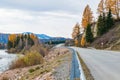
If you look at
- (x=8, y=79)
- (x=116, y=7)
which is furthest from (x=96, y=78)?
(x=116, y=7)

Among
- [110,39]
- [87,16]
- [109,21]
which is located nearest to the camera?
[110,39]

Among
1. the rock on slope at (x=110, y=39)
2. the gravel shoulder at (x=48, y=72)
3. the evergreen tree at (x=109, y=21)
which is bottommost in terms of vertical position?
the gravel shoulder at (x=48, y=72)

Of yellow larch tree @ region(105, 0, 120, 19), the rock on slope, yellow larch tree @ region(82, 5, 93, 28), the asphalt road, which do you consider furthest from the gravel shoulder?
yellow larch tree @ region(82, 5, 93, 28)

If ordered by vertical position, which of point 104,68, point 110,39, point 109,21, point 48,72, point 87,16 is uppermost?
point 87,16

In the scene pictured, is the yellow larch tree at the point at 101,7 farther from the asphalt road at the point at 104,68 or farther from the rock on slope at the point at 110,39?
the asphalt road at the point at 104,68

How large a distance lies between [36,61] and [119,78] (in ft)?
94.1

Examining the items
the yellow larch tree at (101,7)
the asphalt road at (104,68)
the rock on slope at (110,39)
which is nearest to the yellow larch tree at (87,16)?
the yellow larch tree at (101,7)

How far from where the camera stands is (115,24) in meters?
93.2

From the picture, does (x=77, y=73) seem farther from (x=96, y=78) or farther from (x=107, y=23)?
(x=107, y=23)

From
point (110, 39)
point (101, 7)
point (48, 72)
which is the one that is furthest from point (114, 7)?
point (48, 72)

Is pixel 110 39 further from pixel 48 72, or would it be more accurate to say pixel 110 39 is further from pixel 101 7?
pixel 48 72

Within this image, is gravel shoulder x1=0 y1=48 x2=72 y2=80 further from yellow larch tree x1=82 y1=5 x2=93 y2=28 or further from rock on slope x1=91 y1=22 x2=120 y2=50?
yellow larch tree x1=82 y1=5 x2=93 y2=28

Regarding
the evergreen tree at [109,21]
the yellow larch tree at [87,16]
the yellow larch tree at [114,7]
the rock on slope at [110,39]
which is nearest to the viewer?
the rock on slope at [110,39]

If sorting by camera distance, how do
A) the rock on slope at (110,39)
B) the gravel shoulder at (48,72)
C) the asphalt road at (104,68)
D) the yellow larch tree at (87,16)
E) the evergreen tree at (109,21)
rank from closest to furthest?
the asphalt road at (104,68), the gravel shoulder at (48,72), the rock on slope at (110,39), the evergreen tree at (109,21), the yellow larch tree at (87,16)
